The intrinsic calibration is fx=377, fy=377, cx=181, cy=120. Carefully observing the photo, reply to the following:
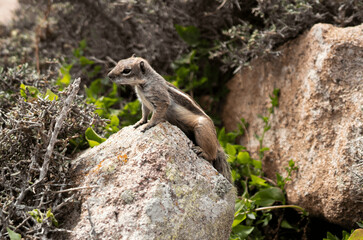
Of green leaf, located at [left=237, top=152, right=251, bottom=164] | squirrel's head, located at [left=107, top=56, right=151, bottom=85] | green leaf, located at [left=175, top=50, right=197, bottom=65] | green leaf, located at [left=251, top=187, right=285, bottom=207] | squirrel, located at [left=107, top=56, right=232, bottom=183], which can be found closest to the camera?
squirrel, located at [left=107, top=56, right=232, bottom=183]

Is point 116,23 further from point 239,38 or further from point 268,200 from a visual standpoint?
point 268,200

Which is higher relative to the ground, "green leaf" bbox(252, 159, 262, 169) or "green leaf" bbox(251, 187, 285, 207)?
"green leaf" bbox(252, 159, 262, 169)

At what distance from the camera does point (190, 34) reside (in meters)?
5.93

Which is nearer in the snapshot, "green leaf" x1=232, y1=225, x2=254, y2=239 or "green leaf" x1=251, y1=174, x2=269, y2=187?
"green leaf" x1=232, y1=225, x2=254, y2=239

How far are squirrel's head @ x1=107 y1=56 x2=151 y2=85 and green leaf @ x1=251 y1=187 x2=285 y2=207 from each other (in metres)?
1.92

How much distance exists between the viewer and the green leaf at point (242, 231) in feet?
13.1

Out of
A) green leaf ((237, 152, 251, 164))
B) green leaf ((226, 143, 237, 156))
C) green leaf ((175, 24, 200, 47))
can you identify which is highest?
green leaf ((175, 24, 200, 47))

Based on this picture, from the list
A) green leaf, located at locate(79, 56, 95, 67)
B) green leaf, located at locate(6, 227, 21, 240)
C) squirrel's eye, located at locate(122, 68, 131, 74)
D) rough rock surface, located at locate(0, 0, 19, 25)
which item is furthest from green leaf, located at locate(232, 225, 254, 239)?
rough rock surface, located at locate(0, 0, 19, 25)

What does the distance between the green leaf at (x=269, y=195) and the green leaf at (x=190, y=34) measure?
2591 millimetres

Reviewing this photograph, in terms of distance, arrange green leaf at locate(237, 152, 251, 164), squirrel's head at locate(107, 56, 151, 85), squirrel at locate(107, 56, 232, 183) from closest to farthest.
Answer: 1. squirrel at locate(107, 56, 232, 183)
2. squirrel's head at locate(107, 56, 151, 85)
3. green leaf at locate(237, 152, 251, 164)

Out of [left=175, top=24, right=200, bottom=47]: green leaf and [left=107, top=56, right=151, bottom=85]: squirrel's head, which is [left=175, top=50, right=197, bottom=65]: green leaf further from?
[left=107, top=56, right=151, bottom=85]: squirrel's head

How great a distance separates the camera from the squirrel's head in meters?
4.04

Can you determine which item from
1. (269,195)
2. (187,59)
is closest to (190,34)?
(187,59)

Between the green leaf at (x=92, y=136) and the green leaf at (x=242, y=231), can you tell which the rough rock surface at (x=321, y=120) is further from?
the green leaf at (x=92, y=136)
